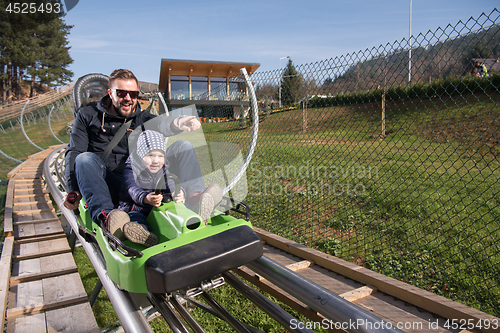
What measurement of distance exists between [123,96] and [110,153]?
507mm

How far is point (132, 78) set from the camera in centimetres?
255

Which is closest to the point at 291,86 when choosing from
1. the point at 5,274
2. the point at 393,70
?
the point at 393,70

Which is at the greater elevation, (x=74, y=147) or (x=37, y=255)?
(x=74, y=147)

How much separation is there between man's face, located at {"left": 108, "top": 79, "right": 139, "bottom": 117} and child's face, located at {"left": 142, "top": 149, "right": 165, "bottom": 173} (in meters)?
0.71

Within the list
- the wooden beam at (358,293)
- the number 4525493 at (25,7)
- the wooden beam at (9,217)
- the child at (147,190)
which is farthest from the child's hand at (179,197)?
the number 4525493 at (25,7)

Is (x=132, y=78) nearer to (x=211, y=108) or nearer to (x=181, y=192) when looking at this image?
(x=181, y=192)

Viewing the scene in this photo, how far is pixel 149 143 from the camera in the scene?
2219 mm

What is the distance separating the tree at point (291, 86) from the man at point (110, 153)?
201cm

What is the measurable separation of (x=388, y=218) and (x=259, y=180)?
2.54 metres

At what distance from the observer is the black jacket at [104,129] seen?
2604 millimetres

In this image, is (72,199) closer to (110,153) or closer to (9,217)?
(110,153)

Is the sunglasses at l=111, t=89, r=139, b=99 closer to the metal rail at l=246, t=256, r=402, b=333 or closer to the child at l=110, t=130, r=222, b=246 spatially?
the child at l=110, t=130, r=222, b=246

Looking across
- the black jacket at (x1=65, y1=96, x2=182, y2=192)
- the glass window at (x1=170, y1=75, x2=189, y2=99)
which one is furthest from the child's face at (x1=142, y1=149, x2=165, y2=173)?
the glass window at (x1=170, y1=75, x2=189, y2=99)

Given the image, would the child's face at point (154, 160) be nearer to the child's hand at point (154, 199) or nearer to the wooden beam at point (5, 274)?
the child's hand at point (154, 199)
